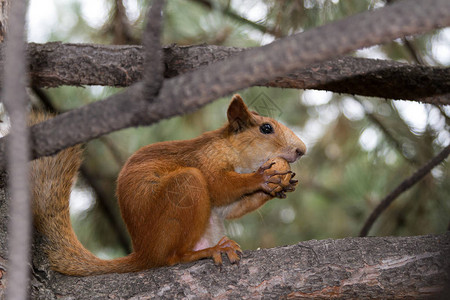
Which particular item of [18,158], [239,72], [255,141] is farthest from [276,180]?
[18,158]

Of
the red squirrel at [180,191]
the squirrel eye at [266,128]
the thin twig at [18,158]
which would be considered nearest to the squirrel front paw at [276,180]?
the red squirrel at [180,191]

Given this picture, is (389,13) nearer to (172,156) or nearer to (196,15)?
(172,156)

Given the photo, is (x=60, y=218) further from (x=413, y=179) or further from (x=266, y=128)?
(x=413, y=179)

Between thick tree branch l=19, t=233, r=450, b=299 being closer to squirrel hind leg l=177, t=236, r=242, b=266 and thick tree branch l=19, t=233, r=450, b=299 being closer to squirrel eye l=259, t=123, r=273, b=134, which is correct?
squirrel hind leg l=177, t=236, r=242, b=266

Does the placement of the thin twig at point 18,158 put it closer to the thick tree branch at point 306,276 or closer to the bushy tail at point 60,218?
the thick tree branch at point 306,276

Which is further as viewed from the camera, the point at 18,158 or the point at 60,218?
the point at 60,218

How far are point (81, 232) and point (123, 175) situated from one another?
0.94m

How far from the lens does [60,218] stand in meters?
1.37

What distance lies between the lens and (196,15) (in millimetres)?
2156

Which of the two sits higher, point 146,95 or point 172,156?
point 172,156

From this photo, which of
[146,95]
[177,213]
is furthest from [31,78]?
[146,95]

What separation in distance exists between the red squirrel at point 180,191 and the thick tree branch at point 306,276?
0.20ft

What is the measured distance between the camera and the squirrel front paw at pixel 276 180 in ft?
4.34

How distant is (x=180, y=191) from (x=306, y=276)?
39 cm
